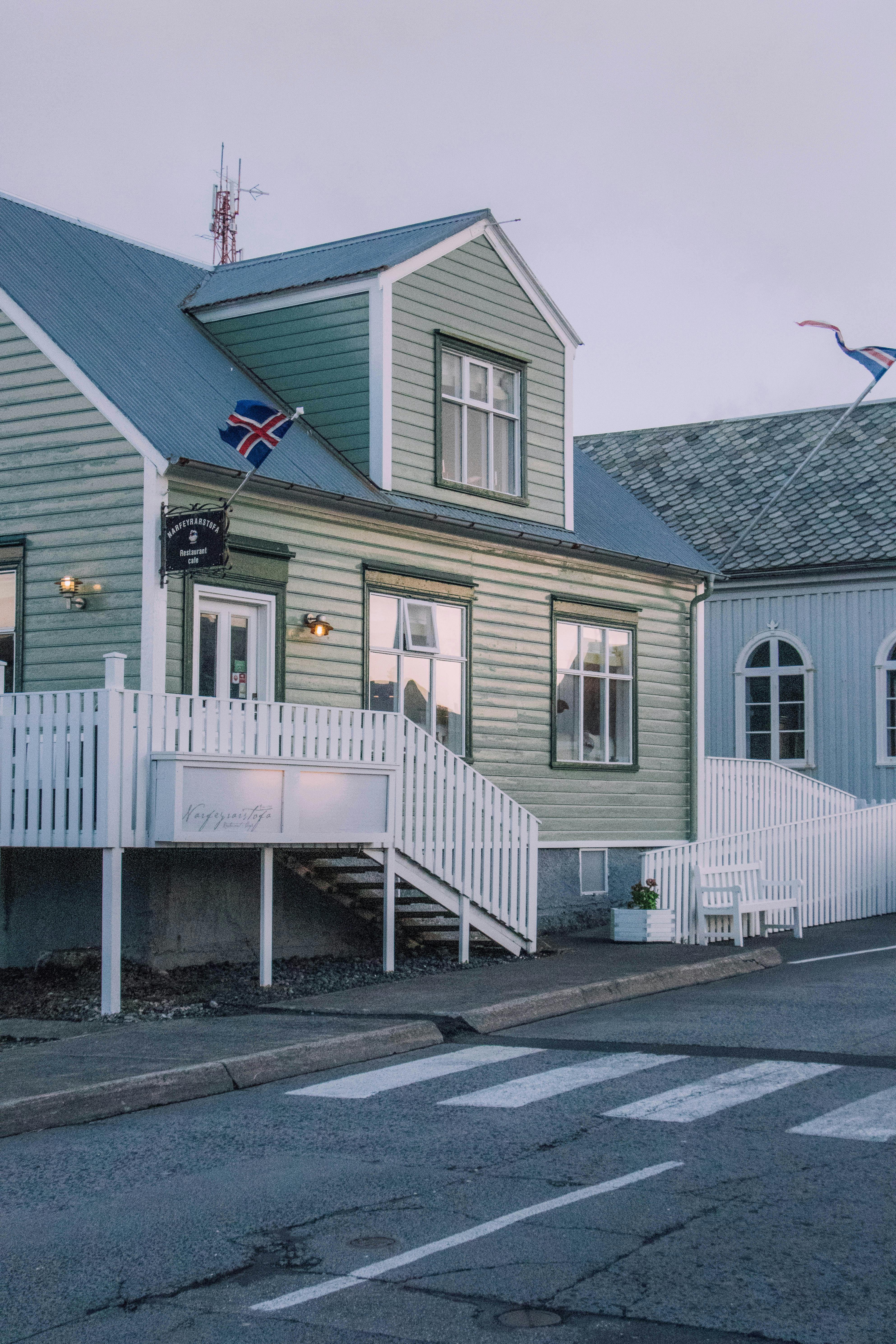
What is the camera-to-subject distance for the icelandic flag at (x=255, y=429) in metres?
14.0

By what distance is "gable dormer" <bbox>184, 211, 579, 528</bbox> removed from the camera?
55.1 ft

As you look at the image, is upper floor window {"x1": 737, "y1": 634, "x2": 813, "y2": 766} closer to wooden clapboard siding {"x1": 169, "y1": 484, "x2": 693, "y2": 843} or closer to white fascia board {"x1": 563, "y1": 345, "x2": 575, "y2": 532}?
wooden clapboard siding {"x1": 169, "y1": 484, "x2": 693, "y2": 843}

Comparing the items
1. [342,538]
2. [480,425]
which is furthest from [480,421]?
[342,538]

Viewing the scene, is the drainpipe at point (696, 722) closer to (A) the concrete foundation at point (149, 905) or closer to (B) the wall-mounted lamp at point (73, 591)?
(A) the concrete foundation at point (149, 905)

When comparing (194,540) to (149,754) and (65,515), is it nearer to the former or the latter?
(65,515)

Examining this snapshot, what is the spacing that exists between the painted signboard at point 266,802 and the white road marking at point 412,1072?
→ 2.90m

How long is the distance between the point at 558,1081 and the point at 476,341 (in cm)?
1064

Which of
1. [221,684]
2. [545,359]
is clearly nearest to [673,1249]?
[221,684]

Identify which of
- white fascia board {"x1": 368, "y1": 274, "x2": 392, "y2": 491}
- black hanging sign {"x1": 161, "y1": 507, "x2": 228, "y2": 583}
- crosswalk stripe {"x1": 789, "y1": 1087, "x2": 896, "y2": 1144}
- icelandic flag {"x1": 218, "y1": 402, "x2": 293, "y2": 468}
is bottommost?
crosswalk stripe {"x1": 789, "y1": 1087, "x2": 896, "y2": 1144}

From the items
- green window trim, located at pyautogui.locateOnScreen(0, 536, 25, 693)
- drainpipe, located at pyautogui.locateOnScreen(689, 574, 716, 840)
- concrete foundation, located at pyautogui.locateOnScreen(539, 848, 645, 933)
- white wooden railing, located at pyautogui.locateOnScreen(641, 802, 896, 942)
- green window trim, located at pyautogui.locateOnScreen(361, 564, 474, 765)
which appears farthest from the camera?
drainpipe, located at pyautogui.locateOnScreen(689, 574, 716, 840)

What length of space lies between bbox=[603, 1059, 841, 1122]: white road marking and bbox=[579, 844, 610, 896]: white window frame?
9305mm

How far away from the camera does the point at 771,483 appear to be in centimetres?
2844

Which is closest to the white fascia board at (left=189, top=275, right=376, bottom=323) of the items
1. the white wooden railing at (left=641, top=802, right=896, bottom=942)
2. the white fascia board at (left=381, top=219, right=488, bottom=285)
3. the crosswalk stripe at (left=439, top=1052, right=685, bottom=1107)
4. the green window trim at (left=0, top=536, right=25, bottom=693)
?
the white fascia board at (left=381, top=219, right=488, bottom=285)

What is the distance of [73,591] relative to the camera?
46.5 feet
